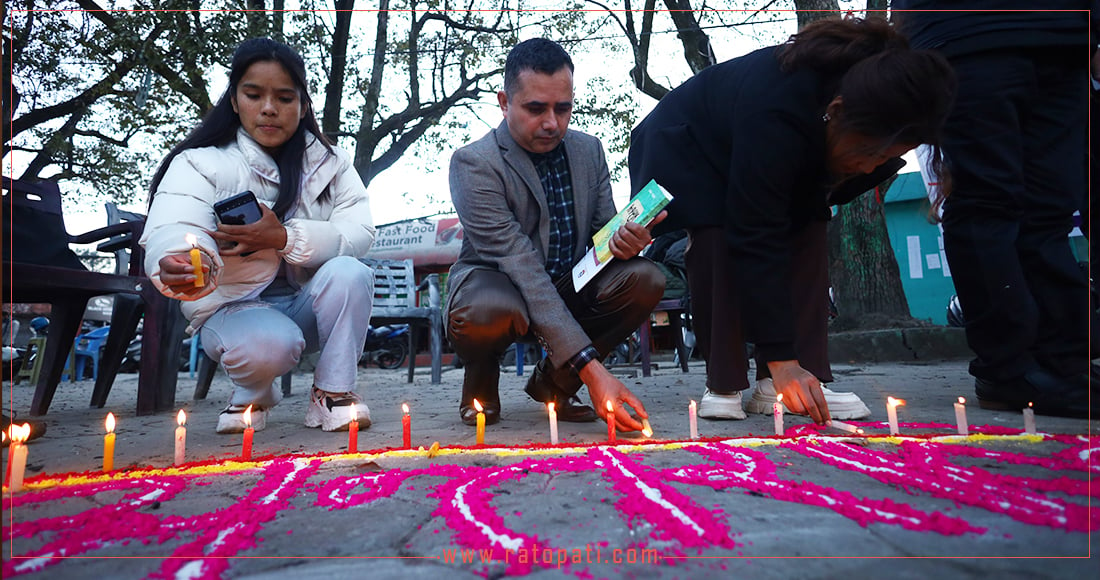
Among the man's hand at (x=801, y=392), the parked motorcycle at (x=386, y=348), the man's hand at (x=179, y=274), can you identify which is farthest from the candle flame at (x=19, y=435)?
the parked motorcycle at (x=386, y=348)

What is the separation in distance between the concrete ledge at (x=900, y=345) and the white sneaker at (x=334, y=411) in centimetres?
519

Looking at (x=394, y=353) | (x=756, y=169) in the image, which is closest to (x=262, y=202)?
(x=756, y=169)

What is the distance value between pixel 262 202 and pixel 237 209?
185 mm

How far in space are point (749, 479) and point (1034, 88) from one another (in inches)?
81.8

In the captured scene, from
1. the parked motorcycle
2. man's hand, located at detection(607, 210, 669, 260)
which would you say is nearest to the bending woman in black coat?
man's hand, located at detection(607, 210, 669, 260)

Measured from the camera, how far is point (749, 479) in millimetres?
1413

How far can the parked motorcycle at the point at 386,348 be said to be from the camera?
12805mm

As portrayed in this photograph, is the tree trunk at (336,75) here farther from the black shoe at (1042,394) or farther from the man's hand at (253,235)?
the black shoe at (1042,394)

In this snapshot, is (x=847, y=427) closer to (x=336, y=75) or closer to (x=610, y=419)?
(x=610, y=419)

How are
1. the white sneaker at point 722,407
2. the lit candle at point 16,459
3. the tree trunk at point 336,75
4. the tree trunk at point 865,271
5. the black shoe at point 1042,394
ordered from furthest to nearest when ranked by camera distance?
1. the tree trunk at point 336,75
2. the tree trunk at point 865,271
3. the white sneaker at point 722,407
4. the black shoe at point 1042,394
5. the lit candle at point 16,459

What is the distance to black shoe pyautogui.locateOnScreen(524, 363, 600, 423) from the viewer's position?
8.32ft

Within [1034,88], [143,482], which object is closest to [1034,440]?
[1034,88]

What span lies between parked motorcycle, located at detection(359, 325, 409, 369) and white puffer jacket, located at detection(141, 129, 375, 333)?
34.0ft

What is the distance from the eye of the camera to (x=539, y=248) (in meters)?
2.56
